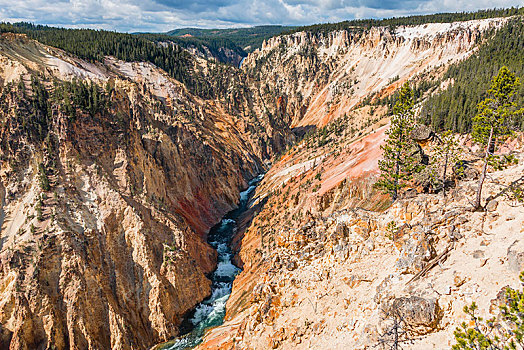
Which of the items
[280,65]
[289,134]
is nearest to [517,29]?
[289,134]

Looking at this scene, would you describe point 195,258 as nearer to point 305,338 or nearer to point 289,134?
point 305,338

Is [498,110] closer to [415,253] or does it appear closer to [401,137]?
[415,253]

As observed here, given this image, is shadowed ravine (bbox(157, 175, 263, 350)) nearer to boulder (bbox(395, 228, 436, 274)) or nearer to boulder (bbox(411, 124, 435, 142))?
boulder (bbox(395, 228, 436, 274))

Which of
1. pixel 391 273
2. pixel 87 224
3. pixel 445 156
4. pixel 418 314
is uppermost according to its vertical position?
pixel 87 224

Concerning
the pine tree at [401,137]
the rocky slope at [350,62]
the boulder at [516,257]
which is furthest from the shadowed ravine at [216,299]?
the rocky slope at [350,62]

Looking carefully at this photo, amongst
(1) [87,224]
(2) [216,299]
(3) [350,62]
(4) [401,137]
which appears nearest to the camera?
(4) [401,137]

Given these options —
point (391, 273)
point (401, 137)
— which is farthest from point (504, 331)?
point (401, 137)

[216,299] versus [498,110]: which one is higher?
[498,110]
